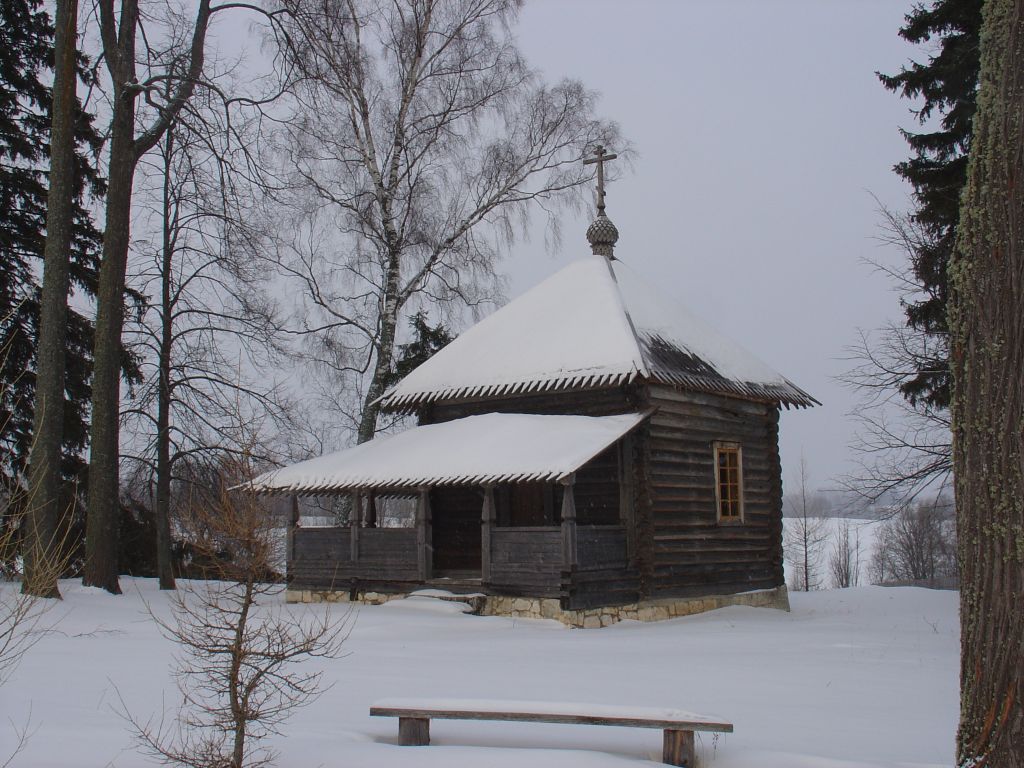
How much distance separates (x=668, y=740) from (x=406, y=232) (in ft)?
61.5

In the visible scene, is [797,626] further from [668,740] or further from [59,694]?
[59,694]

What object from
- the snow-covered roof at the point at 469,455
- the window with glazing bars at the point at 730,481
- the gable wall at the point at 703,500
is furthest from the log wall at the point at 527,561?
the window with glazing bars at the point at 730,481

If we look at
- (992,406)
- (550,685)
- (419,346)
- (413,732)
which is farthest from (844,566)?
(992,406)

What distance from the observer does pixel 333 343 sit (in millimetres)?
24250

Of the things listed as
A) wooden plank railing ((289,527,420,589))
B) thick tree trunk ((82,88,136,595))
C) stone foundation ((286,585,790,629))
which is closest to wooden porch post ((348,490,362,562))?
wooden plank railing ((289,527,420,589))

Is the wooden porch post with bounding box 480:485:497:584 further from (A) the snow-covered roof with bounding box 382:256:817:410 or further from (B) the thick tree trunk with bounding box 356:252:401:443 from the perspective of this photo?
(B) the thick tree trunk with bounding box 356:252:401:443

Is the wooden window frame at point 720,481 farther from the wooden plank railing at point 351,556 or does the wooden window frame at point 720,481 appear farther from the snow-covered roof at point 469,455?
the wooden plank railing at point 351,556

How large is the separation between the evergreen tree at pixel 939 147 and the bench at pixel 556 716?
33.9ft

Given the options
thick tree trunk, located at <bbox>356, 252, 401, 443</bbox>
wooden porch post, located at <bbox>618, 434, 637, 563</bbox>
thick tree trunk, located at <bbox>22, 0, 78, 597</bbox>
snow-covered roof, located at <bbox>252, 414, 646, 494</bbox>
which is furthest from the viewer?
thick tree trunk, located at <bbox>356, 252, 401, 443</bbox>

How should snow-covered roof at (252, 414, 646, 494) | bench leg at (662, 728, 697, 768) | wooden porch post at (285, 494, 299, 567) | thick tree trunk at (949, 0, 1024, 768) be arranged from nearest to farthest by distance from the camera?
thick tree trunk at (949, 0, 1024, 768)
bench leg at (662, 728, 697, 768)
snow-covered roof at (252, 414, 646, 494)
wooden porch post at (285, 494, 299, 567)

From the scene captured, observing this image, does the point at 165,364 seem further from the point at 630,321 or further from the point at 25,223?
the point at 630,321

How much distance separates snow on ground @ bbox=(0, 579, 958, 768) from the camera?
5.97m

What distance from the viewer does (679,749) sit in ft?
19.3

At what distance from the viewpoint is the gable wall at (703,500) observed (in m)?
15.8
